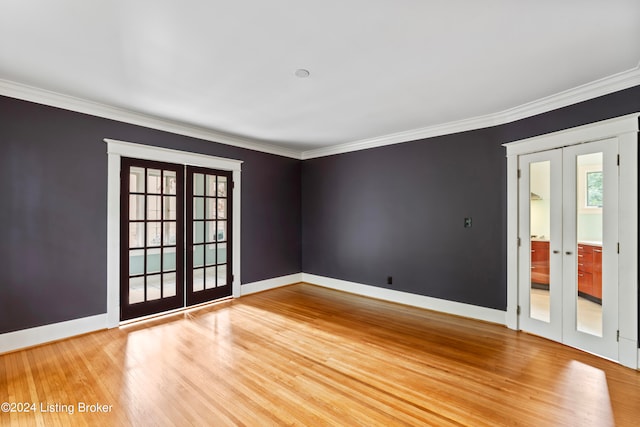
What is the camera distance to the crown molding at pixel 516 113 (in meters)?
2.78

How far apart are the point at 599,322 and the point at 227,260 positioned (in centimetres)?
481

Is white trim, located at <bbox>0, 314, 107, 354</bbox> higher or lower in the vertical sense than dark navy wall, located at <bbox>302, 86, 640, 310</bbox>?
lower

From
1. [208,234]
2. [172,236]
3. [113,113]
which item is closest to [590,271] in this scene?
[208,234]

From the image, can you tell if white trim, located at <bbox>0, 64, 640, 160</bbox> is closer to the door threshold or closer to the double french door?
the double french door

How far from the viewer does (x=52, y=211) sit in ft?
10.6

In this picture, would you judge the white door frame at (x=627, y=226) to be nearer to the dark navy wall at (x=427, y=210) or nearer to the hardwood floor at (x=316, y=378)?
the dark navy wall at (x=427, y=210)

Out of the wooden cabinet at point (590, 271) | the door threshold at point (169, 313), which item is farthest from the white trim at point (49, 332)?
the wooden cabinet at point (590, 271)

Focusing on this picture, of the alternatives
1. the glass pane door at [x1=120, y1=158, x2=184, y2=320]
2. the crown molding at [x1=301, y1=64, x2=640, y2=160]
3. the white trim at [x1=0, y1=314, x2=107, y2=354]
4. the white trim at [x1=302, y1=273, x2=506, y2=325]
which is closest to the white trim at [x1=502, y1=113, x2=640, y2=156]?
the crown molding at [x1=301, y1=64, x2=640, y2=160]

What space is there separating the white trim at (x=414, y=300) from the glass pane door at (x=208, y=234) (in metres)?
1.89

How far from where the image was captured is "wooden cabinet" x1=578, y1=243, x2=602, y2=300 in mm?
2957

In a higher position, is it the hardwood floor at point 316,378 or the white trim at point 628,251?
the white trim at point 628,251

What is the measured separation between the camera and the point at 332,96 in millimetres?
3275

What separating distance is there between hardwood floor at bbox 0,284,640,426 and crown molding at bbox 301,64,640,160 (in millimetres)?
2624

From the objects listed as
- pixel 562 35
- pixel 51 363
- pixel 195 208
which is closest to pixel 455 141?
pixel 562 35
